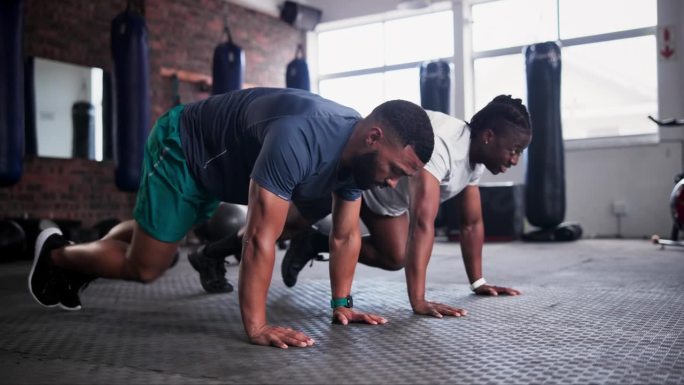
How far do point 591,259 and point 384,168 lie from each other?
3.46 m

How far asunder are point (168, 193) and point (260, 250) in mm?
607

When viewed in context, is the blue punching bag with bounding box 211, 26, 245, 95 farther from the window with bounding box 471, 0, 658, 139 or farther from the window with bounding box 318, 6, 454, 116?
the window with bounding box 471, 0, 658, 139

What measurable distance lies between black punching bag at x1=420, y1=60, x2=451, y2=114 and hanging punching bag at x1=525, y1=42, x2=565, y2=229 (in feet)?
3.08

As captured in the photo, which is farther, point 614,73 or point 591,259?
point 614,73

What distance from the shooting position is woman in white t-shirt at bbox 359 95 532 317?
234cm

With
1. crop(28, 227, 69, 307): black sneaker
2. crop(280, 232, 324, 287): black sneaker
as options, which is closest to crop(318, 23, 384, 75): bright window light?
crop(280, 232, 324, 287): black sneaker

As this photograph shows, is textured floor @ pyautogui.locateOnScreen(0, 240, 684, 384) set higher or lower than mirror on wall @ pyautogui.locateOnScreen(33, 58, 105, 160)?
lower

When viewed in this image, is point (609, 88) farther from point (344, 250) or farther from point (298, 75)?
point (344, 250)

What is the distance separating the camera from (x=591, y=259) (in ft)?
15.7

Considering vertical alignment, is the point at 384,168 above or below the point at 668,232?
above

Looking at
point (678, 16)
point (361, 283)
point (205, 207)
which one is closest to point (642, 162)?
point (678, 16)

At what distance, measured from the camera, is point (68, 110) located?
6.20 meters

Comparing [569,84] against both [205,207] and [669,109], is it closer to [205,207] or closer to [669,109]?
→ [669,109]

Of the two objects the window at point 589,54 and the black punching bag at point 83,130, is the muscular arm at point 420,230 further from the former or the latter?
the window at point 589,54
